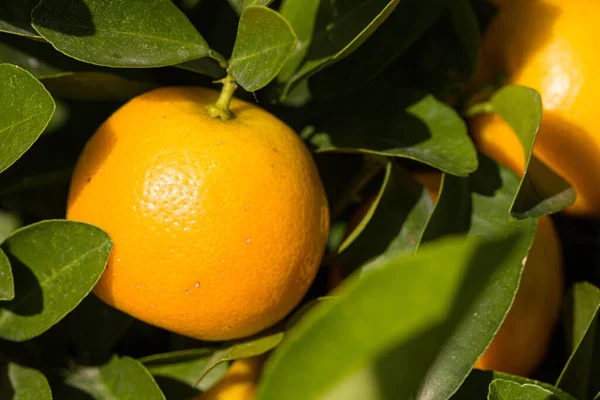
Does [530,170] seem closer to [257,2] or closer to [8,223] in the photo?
[257,2]

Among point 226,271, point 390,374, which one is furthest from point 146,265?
point 390,374

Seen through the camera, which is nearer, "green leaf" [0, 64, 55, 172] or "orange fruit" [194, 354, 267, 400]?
"green leaf" [0, 64, 55, 172]

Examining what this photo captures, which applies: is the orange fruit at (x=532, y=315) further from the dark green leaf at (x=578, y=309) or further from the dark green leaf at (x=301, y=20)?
the dark green leaf at (x=301, y=20)

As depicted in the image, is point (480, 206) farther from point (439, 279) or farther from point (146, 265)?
point (439, 279)

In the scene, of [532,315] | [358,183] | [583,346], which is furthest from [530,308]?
[358,183]

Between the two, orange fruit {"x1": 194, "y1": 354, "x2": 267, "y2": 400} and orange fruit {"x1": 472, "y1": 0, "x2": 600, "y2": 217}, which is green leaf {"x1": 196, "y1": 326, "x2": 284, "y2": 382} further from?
orange fruit {"x1": 472, "y1": 0, "x2": 600, "y2": 217}

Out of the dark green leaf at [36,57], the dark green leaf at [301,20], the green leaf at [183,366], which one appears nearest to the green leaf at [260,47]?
the dark green leaf at [301,20]

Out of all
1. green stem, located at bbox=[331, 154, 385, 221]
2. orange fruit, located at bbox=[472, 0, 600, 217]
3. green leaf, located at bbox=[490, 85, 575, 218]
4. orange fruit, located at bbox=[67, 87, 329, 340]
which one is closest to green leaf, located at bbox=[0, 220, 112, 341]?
orange fruit, located at bbox=[67, 87, 329, 340]
